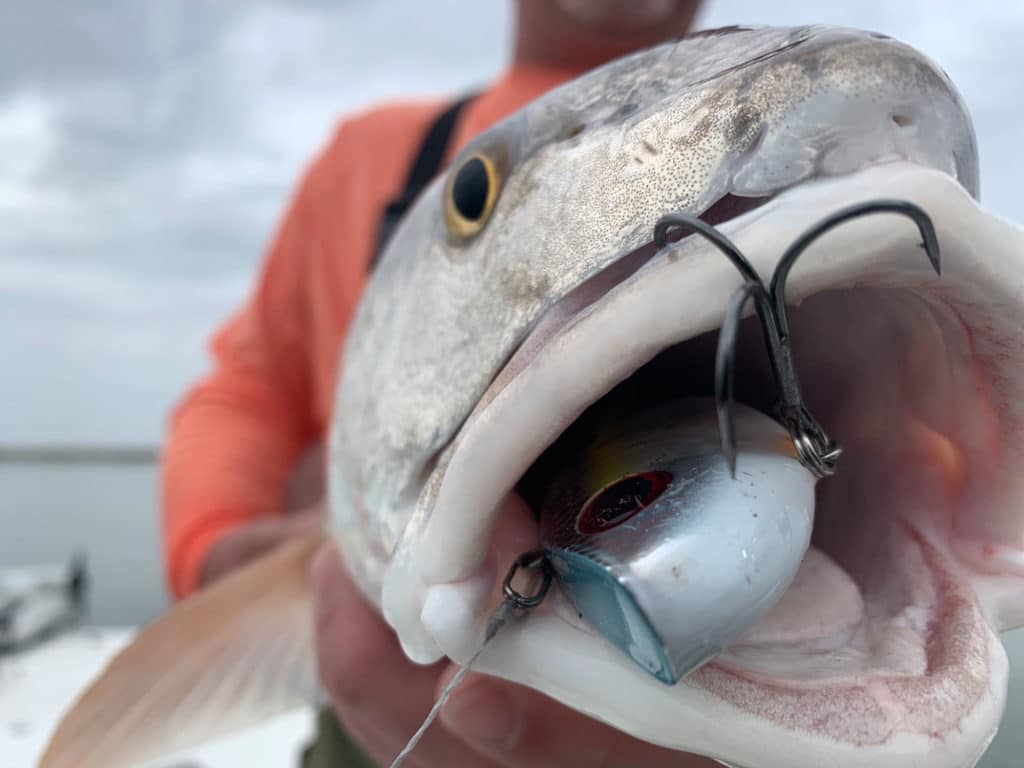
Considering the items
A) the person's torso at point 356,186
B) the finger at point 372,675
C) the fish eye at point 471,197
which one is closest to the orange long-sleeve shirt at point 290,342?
the person's torso at point 356,186

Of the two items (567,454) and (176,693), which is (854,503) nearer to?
(567,454)

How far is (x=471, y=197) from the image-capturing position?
643 millimetres

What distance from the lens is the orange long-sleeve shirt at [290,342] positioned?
1.72 meters

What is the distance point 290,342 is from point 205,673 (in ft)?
3.23

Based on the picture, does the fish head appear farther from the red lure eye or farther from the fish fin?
the fish fin

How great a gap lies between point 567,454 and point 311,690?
104 centimetres

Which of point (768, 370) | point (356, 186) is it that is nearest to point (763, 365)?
point (768, 370)

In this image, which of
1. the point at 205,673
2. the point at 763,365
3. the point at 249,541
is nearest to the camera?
the point at 763,365

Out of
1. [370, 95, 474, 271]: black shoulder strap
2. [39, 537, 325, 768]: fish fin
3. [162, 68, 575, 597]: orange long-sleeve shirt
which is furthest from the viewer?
[162, 68, 575, 597]: orange long-sleeve shirt

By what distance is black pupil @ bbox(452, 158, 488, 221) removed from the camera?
63cm

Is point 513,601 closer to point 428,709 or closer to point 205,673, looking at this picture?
point 428,709

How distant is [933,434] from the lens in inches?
20.5

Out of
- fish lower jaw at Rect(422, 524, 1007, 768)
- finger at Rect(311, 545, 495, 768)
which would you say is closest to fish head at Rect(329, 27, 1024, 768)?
fish lower jaw at Rect(422, 524, 1007, 768)

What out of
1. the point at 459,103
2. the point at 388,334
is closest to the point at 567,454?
the point at 388,334
